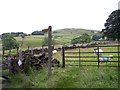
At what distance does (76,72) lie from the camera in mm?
13133

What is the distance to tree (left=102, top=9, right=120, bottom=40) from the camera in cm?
4616

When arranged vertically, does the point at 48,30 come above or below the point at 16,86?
above

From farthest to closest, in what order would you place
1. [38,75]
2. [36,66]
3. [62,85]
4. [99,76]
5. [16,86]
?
[36,66]
[38,75]
[99,76]
[16,86]
[62,85]

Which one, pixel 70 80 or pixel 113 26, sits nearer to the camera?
pixel 70 80

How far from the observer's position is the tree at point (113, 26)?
46.2m

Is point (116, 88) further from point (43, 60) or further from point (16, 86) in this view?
point (43, 60)

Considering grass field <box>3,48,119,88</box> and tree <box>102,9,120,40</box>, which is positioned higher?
tree <box>102,9,120,40</box>

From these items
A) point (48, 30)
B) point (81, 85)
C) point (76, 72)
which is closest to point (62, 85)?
point (81, 85)

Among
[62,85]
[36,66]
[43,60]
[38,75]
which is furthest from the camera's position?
[43,60]

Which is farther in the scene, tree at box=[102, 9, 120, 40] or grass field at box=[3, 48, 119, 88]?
tree at box=[102, 9, 120, 40]

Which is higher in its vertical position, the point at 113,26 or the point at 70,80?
the point at 113,26

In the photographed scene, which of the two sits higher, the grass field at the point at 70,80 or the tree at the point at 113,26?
the tree at the point at 113,26

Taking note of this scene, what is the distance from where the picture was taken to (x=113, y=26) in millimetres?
49688

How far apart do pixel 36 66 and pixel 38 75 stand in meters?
1.55
